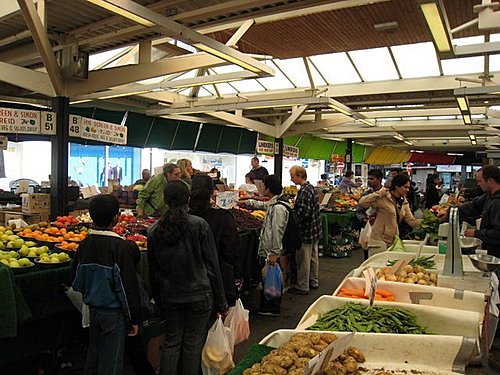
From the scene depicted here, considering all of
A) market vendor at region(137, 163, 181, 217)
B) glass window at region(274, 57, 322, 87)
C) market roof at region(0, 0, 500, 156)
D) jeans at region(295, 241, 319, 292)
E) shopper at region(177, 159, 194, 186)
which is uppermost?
glass window at region(274, 57, 322, 87)

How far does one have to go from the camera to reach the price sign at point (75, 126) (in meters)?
7.20

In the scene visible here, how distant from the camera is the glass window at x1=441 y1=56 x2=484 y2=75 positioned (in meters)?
9.34

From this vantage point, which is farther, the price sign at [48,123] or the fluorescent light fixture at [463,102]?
the fluorescent light fixture at [463,102]

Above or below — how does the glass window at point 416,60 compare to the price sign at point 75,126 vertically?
above

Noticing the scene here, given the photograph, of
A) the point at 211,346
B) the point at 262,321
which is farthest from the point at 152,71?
the point at 211,346

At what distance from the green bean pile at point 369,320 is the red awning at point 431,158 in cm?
2835

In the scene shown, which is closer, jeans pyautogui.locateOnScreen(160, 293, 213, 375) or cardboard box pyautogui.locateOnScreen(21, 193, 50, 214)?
jeans pyautogui.locateOnScreen(160, 293, 213, 375)

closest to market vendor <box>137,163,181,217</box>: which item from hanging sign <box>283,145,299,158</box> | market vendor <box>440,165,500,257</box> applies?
market vendor <box>440,165,500,257</box>

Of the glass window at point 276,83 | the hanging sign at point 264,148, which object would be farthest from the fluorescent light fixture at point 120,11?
the hanging sign at point 264,148

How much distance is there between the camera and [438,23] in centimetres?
304

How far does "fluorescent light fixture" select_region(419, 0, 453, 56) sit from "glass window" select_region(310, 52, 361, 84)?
6.65m

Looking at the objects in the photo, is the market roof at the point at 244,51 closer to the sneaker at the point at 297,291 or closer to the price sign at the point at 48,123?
the price sign at the point at 48,123

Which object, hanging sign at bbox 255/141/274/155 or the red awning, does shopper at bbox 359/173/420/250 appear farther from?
the red awning

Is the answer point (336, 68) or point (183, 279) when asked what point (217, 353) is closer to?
point (183, 279)
